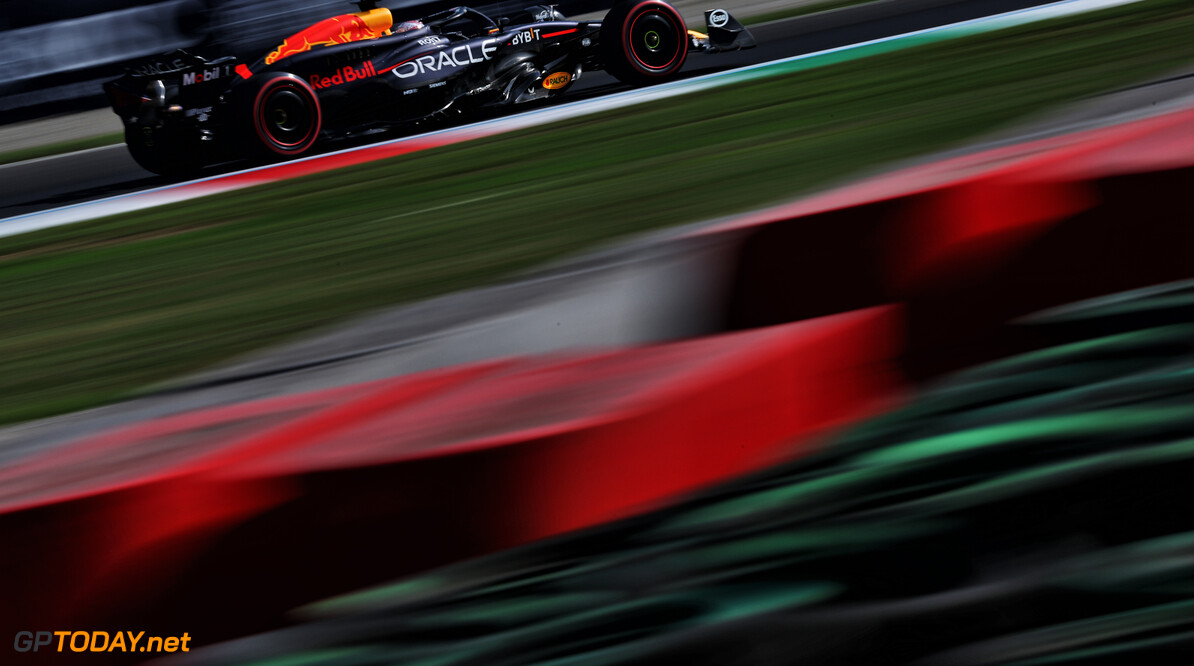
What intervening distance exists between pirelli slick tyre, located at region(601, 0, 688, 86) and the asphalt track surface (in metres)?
0.23

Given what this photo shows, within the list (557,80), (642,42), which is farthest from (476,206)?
(642,42)

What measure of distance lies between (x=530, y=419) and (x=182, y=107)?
19.9 ft

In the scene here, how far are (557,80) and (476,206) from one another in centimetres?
300

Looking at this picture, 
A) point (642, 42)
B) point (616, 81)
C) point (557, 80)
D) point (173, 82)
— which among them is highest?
point (173, 82)

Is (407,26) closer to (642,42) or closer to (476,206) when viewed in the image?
(642,42)

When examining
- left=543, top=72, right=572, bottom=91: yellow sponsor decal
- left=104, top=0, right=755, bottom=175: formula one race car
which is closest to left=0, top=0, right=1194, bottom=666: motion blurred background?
left=104, top=0, right=755, bottom=175: formula one race car

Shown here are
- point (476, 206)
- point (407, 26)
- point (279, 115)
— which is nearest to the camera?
point (476, 206)

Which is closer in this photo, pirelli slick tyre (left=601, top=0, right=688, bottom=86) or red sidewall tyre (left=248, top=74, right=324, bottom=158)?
red sidewall tyre (left=248, top=74, right=324, bottom=158)

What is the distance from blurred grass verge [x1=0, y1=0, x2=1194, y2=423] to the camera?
429cm

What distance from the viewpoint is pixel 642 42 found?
837cm

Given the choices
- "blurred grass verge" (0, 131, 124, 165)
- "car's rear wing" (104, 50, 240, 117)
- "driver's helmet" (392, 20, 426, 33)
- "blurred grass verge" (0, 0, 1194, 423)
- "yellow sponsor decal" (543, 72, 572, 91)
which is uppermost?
"driver's helmet" (392, 20, 426, 33)

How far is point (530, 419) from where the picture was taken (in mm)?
2570

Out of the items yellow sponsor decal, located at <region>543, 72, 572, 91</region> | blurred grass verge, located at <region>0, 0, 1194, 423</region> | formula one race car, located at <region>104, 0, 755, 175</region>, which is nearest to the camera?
blurred grass verge, located at <region>0, 0, 1194, 423</region>

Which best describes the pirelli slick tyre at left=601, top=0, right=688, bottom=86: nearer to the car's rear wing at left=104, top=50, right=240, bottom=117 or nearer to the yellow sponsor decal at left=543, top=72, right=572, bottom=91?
the yellow sponsor decal at left=543, top=72, right=572, bottom=91
